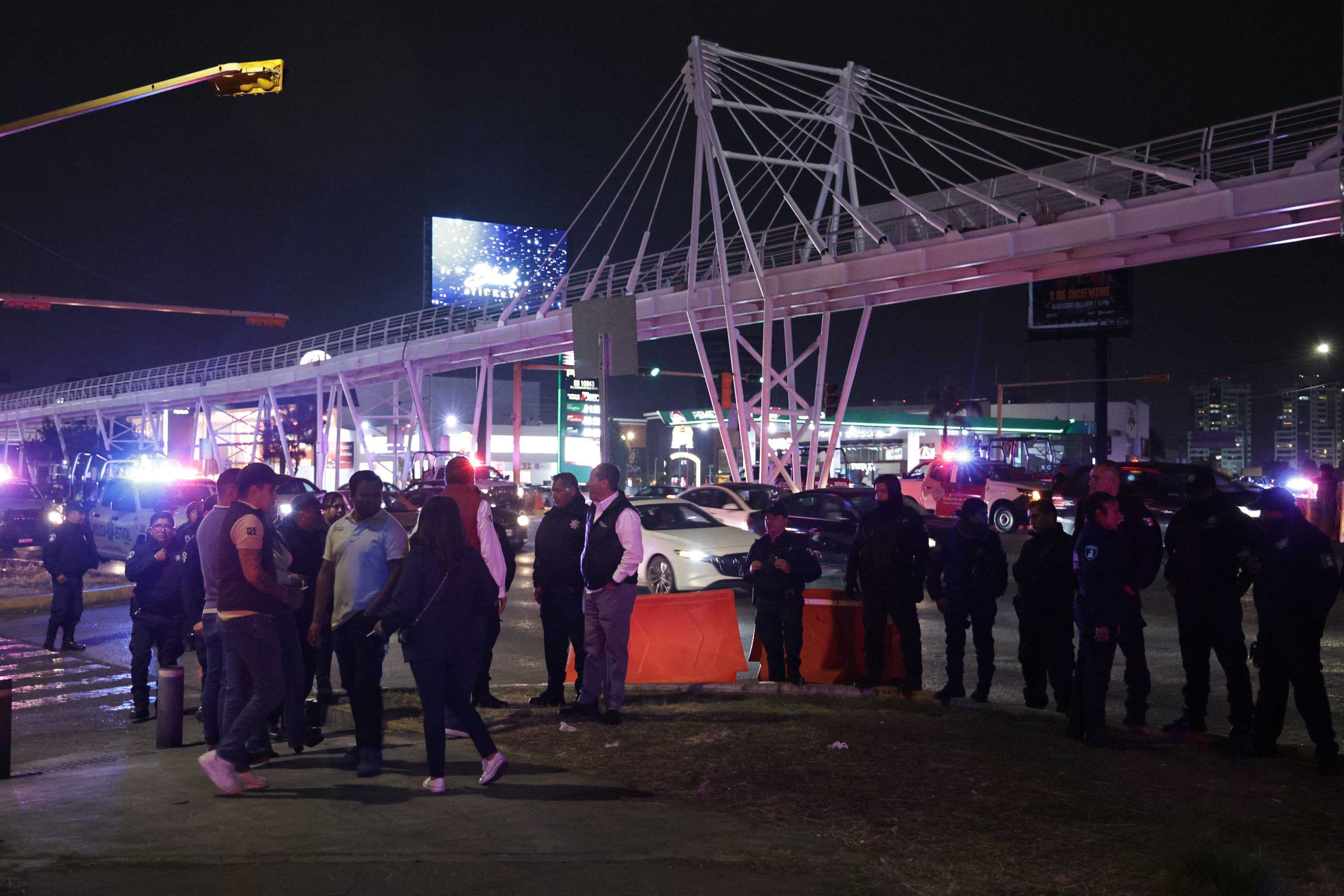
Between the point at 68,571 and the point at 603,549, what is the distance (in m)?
7.53

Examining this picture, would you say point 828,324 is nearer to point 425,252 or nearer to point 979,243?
point 979,243

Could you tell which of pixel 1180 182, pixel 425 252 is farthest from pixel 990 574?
pixel 425 252

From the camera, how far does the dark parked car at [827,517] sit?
52.0 feet

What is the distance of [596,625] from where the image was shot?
24.3 ft

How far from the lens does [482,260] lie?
68.2 metres

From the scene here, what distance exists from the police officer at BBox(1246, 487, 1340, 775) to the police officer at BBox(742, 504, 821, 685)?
3.31 meters

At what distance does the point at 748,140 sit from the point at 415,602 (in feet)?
89.3

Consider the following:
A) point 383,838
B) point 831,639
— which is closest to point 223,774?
point 383,838

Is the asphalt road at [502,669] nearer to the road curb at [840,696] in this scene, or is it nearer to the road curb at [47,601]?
the road curb at [47,601]

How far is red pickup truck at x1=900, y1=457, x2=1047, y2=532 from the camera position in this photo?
2622cm

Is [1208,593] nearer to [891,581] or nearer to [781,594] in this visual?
[891,581]

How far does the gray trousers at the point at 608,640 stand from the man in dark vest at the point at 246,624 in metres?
2.13

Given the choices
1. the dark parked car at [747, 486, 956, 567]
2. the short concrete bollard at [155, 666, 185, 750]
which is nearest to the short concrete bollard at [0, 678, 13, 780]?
the short concrete bollard at [155, 666, 185, 750]

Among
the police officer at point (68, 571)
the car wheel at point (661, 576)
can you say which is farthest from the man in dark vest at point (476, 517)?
the car wheel at point (661, 576)
